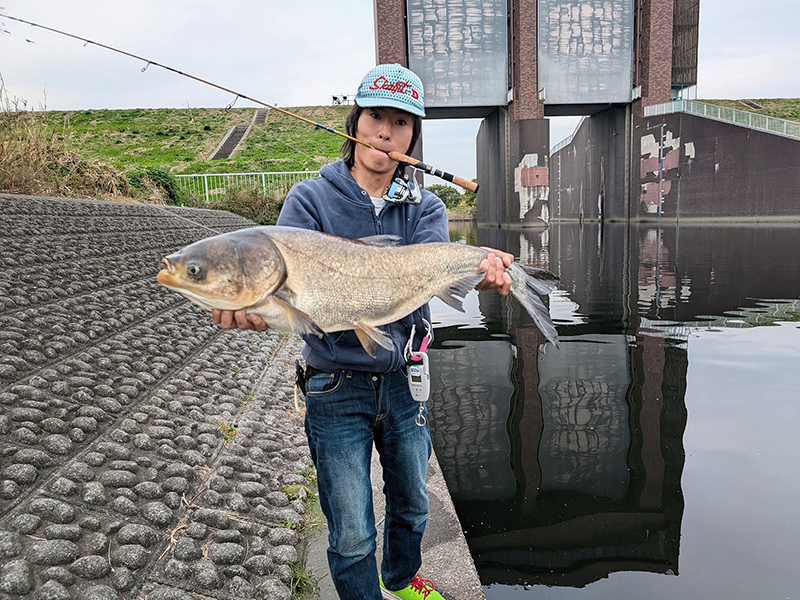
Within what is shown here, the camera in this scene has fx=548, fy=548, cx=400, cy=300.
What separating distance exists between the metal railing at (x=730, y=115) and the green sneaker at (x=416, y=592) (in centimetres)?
3700

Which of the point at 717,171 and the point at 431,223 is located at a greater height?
the point at 717,171

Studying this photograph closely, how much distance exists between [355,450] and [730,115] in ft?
132

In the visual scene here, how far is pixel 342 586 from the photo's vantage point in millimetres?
2588

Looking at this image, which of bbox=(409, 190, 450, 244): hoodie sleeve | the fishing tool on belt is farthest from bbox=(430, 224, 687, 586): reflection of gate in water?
bbox=(409, 190, 450, 244): hoodie sleeve

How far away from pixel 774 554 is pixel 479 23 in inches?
1529

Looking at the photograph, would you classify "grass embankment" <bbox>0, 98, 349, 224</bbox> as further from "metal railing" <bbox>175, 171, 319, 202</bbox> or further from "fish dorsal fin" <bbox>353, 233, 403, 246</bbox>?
"fish dorsal fin" <bbox>353, 233, 403, 246</bbox>

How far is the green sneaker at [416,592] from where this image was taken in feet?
9.77

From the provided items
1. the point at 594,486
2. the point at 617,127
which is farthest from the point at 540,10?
the point at 594,486

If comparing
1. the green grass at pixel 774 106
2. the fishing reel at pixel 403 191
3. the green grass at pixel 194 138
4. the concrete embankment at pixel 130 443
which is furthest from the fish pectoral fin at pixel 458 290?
the green grass at pixel 774 106

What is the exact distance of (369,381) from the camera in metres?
2.61

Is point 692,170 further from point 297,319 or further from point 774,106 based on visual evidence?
point 297,319

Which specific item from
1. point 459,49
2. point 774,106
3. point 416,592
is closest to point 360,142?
point 416,592

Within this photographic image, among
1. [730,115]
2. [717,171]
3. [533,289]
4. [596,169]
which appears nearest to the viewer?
[533,289]

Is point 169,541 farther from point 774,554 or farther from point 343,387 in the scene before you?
point 774,554
